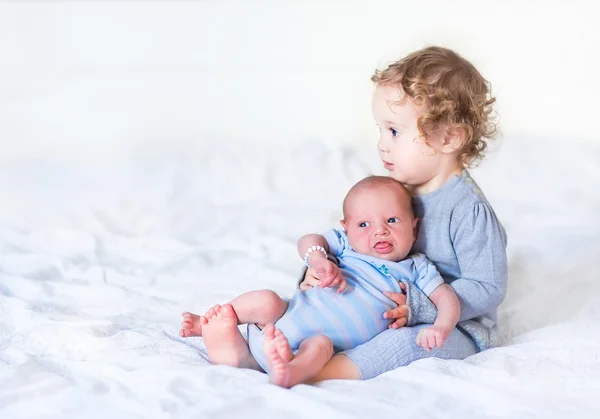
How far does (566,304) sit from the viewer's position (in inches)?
78.7

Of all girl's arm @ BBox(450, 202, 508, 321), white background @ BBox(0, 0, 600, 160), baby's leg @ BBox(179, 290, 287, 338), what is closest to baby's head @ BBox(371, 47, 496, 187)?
girl's arm @ BBox(450, 202, 508, 321)

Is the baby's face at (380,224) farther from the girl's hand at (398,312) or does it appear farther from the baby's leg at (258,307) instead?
the baby's leg at (258,307)

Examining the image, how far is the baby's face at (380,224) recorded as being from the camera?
5.70 feet

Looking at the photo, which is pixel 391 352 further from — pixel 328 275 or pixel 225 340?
pixel 225 340

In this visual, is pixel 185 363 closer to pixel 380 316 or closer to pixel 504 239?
pixel 380 316

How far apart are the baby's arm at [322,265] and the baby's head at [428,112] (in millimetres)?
203

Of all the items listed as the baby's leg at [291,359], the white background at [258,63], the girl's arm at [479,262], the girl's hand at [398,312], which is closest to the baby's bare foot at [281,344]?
the baby's leg at [291,359]

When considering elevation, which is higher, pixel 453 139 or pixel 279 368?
pixel 453 139

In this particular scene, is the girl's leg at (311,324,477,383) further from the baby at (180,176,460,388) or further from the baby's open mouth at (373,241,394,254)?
the baby's open mouth at (373,241,394,254)

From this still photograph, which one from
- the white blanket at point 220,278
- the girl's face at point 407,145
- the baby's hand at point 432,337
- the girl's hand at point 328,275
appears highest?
the girl's face at point 407,145

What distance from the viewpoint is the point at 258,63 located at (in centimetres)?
373

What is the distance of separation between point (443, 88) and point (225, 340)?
60 centimetres

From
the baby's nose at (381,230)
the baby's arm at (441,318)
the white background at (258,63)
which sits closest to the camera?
the baby's arm at (441,318)

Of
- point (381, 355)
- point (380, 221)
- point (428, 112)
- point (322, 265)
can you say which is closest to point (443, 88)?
point (428, 112)
